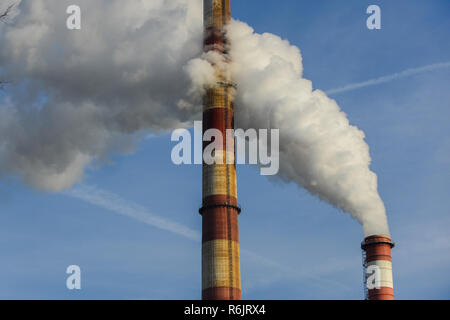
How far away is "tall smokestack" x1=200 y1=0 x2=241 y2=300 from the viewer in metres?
47.0

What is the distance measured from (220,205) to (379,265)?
11860mm

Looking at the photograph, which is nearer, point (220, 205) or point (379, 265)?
point (379, 265)

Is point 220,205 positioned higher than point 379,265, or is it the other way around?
point 220,205

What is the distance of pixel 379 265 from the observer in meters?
46.7

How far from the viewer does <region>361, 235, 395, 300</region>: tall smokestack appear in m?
46.2

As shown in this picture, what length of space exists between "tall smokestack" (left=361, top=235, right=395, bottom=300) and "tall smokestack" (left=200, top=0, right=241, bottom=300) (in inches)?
359

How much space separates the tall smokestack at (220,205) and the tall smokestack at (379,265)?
29.9 ft

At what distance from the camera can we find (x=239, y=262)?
158 ft

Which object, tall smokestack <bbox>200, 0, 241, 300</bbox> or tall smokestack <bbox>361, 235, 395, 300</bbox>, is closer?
tall smokestack <bbox>361, 235, 395, 300</bbox>
